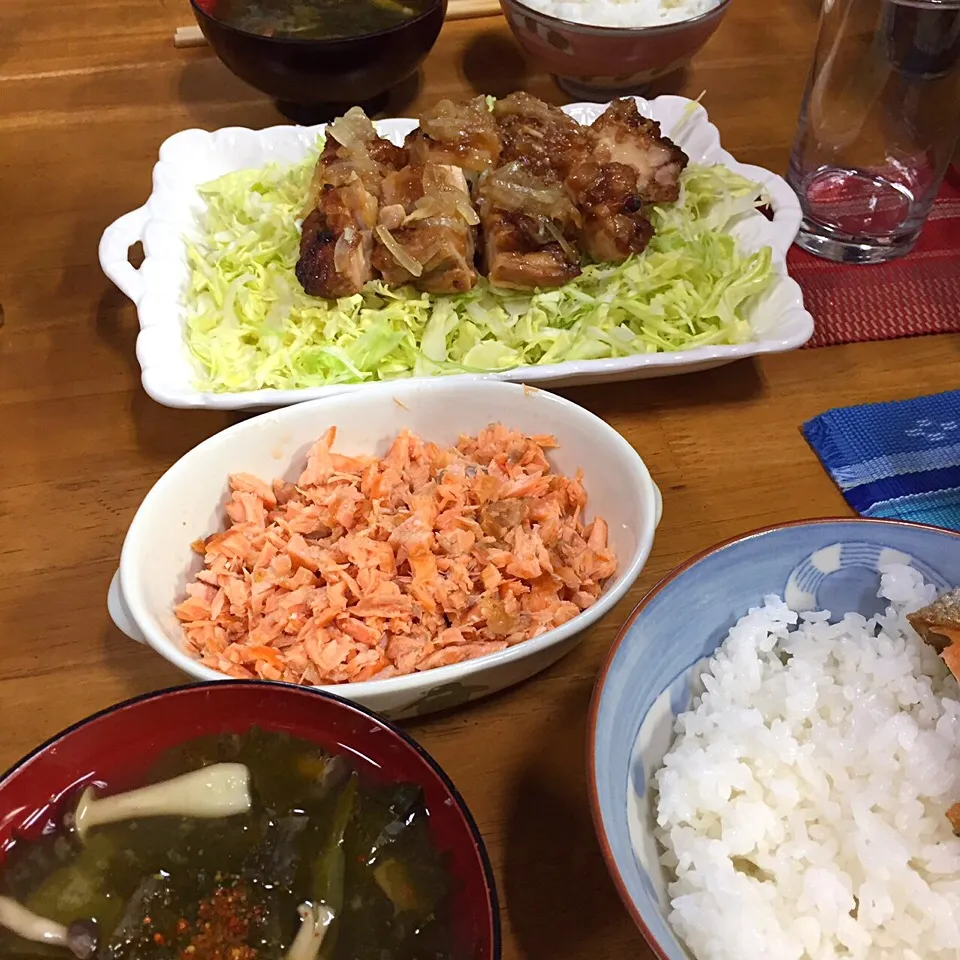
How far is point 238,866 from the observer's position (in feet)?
3.29

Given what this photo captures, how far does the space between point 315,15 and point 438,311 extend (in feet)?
3.69

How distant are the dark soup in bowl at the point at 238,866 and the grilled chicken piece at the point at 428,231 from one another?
3.97ft

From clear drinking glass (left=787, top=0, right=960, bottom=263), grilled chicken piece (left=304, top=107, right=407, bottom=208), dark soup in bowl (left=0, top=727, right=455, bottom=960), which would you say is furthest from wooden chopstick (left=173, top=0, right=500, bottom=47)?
dark soup in bowl (left=0, top=727, right=455, bottom=960)

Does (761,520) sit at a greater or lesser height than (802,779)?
lesser

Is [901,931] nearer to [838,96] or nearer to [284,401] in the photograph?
[284,401]

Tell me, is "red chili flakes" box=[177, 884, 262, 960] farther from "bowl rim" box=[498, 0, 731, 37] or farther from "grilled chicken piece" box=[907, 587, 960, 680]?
"bowl rim" box=[498, 0, 731, 37]

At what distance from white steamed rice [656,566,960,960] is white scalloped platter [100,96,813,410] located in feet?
2.28

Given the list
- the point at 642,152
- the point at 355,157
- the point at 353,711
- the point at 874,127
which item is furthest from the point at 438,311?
A: the point at 874,127

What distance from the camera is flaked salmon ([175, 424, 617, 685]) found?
53.2 inches

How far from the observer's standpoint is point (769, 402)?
76.9 inches

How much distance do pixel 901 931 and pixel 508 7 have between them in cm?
246

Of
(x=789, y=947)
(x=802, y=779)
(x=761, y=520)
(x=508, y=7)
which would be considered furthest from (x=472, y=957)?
(x=508, y=7)

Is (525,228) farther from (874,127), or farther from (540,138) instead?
(874,127)

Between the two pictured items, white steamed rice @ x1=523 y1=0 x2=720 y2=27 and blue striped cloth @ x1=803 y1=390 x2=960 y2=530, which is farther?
white steamed rice @ x1=523 y1=0 x2=720 y2=27
